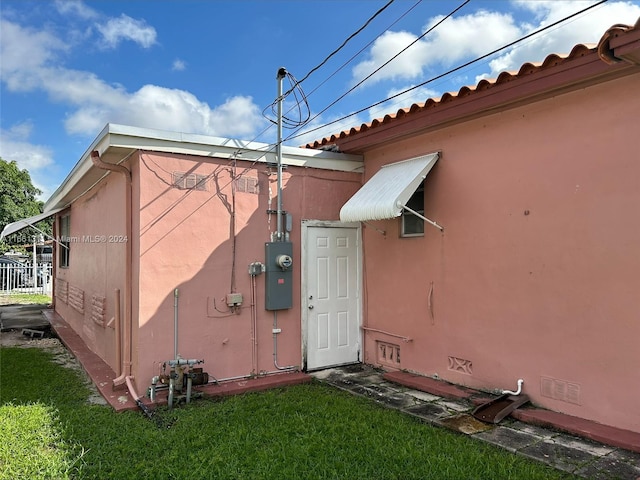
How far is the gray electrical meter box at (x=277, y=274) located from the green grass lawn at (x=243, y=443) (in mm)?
1584

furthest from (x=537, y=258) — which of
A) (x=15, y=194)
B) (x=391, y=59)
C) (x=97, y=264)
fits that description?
(x=15, y=194)

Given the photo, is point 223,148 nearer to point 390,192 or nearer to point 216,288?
point 216,288

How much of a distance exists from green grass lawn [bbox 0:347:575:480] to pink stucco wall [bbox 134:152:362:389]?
0.95m

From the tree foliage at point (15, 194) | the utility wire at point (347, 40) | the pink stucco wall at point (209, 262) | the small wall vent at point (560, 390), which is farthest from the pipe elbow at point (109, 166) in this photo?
the tree foliage at point (15, 194)

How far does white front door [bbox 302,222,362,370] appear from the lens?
7.64m

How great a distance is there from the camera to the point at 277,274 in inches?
285

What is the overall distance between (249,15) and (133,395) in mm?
6620

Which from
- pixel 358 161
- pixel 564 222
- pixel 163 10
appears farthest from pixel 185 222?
pixel 564 222

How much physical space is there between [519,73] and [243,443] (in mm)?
5343

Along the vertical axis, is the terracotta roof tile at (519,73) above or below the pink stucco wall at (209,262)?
above

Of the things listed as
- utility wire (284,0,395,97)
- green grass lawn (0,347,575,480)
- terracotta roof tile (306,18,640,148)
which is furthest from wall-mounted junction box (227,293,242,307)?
utility wire (284,0,395,97)

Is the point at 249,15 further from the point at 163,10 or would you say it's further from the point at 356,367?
the point at 356,367

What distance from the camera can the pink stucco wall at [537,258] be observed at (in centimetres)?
459

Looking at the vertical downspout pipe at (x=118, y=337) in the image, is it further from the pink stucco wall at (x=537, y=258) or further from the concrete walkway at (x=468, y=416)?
the pink stucco wall at (x=537, y=258)
